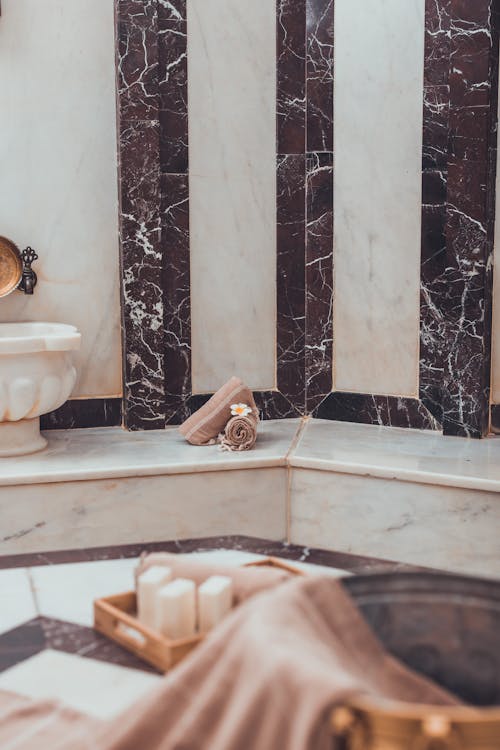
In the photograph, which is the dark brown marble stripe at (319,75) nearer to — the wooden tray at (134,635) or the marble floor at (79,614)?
the marble floor at (79,614)

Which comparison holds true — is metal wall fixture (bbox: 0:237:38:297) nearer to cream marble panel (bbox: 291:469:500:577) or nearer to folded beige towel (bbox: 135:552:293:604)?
cream marble panel (bbox: 291:469:500:577)

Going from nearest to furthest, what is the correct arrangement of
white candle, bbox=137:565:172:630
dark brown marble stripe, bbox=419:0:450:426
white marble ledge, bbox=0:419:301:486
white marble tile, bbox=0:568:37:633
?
1. white candle, bbox=137:565:172:630
2. white marble tile, bbox=0:568:37:633
3. white marble ledge, bbox=0:419:301:486
4. dark brown marble stripe, bbox=419:0:450:426

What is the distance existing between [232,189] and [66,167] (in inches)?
27.4

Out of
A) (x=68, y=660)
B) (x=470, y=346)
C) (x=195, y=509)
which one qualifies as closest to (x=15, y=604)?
(x=68, y=660)

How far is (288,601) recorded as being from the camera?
738 mm

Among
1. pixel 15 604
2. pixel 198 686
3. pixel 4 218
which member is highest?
pixel 4 218

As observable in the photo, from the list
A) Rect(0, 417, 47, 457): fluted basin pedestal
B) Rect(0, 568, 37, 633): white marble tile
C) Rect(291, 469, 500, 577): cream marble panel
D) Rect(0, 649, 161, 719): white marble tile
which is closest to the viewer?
Rect(0, 649, 161, 719): white marble tile

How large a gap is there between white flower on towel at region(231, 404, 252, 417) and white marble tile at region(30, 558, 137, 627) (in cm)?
191

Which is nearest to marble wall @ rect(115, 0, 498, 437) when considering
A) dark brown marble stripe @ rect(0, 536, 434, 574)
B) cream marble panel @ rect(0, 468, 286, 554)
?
cream marble panel @ rect(0, 468, 286, 554)

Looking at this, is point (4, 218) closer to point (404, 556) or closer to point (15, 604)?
point (404, 556)

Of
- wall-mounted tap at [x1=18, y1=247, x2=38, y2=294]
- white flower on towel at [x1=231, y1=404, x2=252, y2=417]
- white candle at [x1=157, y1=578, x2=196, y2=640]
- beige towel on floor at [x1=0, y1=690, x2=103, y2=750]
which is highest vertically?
wall-mounted tap at [x1=18, y1=247, x2=38, y2=294]

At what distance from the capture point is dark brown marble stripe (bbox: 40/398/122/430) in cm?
371

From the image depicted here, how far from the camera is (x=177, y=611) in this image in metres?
1.05

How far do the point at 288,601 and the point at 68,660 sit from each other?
0.46 m
